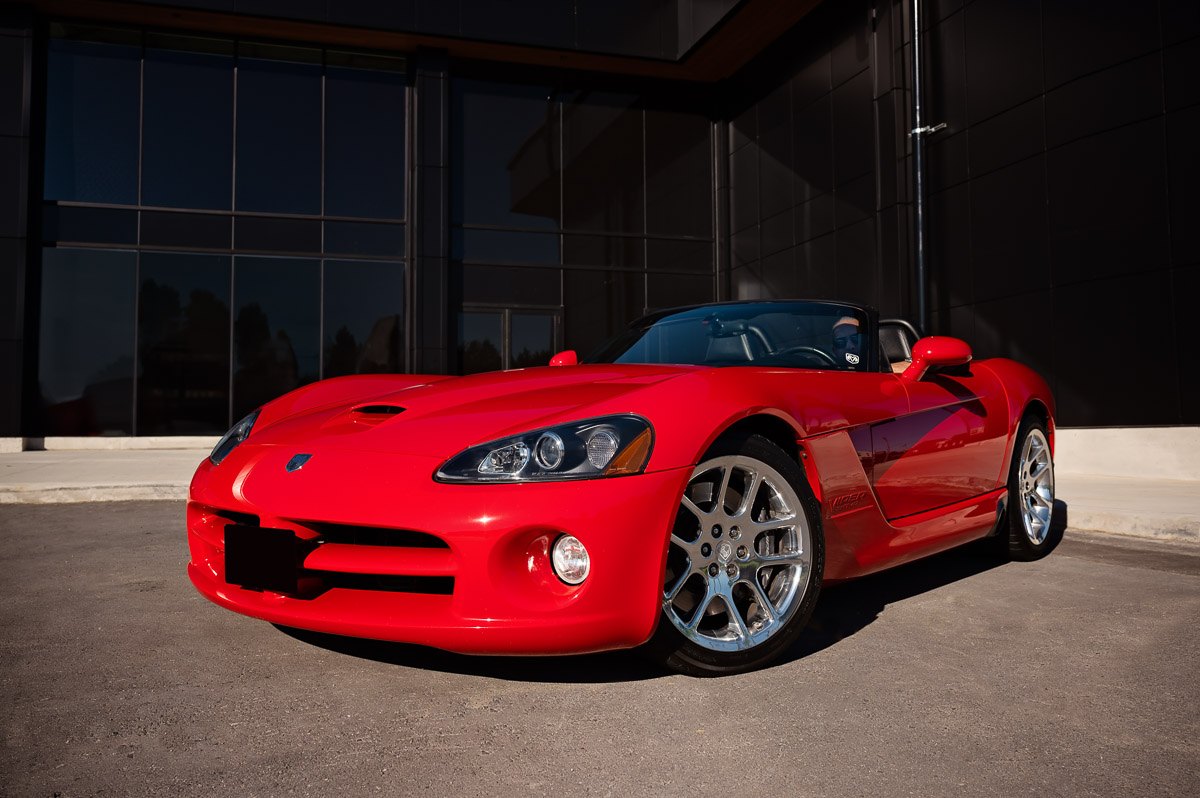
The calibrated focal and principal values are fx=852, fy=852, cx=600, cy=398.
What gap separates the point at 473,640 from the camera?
213 cm

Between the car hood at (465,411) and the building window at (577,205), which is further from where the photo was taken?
the building window at (577,205)

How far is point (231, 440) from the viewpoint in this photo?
10.4 feet

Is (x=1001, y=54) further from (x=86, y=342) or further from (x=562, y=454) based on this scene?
(x=86, y=342)

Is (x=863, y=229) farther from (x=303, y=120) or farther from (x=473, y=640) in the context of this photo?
(x=473, y=640)

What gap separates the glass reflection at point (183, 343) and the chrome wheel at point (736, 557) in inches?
534

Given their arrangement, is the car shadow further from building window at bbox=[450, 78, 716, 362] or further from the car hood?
building window at bbox=[450, 78, 716, 362]

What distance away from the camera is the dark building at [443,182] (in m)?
12.9

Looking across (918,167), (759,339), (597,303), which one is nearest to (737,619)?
(759,339)

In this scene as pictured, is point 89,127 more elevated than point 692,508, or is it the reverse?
point 89,127

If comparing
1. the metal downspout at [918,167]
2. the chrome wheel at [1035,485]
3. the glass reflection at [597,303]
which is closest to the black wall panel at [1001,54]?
the metal downspout at [918,167]

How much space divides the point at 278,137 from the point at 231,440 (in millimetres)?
13601

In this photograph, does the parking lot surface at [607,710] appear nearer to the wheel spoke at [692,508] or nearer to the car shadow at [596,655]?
the car shadow at [596,655]

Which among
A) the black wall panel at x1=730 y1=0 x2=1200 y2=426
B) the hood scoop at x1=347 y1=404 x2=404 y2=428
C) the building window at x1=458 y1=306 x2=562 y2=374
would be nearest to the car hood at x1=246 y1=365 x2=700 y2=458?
the hood scoop at x1=347 y1=404 x2=404 y2=428

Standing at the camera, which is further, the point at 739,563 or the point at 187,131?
the point at 187,131
